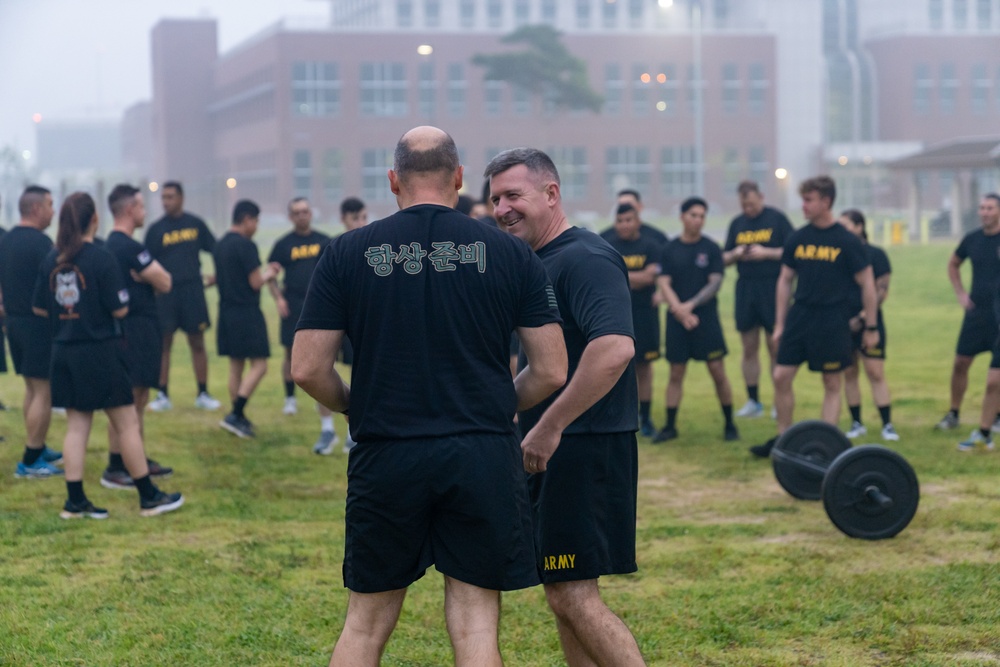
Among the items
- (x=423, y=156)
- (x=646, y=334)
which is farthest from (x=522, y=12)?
(x=423, y=156)

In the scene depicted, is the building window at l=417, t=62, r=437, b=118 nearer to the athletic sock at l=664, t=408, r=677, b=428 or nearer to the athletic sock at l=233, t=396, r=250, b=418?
the athletic sock at l=233, t=396, r=250, b=418

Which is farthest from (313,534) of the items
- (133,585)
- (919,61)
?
(919,61)

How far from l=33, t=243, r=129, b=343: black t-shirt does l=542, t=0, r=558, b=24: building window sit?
78.2 m

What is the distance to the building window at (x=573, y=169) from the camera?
252 ft

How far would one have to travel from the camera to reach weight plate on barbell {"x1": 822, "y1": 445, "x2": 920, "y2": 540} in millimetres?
6816

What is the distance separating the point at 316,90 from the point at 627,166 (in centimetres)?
2075

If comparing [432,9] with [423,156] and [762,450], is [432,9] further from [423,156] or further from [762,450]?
[423,156]

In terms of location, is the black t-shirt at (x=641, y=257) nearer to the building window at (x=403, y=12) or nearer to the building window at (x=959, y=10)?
the building window at (x=403, y=12)

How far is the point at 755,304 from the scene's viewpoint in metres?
11.1

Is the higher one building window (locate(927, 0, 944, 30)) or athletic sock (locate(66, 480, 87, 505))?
building window (locate(927, 0, 944, 30))

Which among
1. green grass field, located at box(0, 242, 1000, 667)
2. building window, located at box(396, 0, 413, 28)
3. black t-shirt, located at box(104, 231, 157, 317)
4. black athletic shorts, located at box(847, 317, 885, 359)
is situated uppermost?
building window, located at box(396, 0, 413, 28)

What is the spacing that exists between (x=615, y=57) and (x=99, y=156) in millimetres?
116418

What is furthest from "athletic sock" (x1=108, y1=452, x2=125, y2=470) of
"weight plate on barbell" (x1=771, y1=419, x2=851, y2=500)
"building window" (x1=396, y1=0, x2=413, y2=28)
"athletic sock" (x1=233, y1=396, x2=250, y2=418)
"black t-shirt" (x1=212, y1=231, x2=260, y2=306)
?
"building window" (x1=396, y1=0, x2=413, y2=28)

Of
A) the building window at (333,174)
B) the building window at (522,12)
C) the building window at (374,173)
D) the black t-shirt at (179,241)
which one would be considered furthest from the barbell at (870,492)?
the building window at (522,12)
